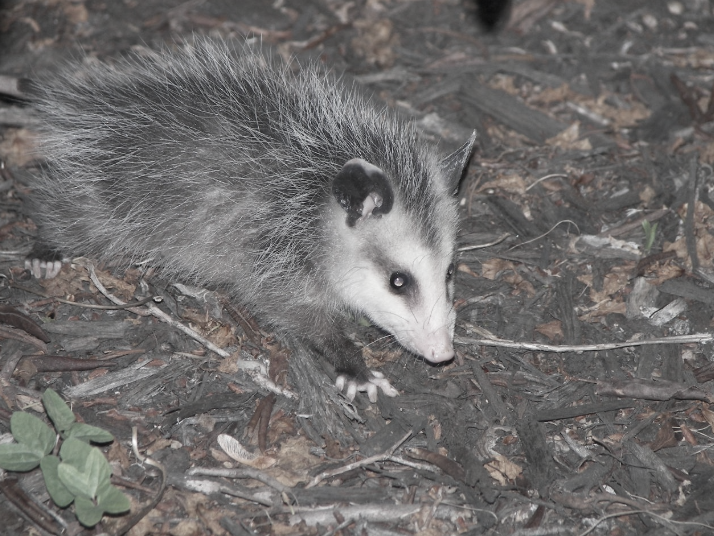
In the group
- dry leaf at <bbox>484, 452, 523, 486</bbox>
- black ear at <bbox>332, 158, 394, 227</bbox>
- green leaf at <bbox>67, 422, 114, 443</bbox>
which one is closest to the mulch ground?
dry leaf at <bbox>484, 452, 523, 486</bbox>

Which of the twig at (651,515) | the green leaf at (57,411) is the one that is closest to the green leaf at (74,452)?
the green leaf at (57,411)

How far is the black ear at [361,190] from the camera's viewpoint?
8.09ft

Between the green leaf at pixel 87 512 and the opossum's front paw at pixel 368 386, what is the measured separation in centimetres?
91

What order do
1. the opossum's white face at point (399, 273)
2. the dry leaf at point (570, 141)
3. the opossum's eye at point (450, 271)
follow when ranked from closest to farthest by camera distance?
the opossum's white face at point (399, 273), the opossum's eye at point (450, 271), the dry leaf at point (570, 141)

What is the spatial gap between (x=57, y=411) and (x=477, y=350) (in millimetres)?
1483

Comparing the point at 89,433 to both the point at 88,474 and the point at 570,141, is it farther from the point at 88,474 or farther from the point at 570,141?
the point at 570,141

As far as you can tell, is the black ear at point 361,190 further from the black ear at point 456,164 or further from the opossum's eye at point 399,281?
the black ear at point 456,164

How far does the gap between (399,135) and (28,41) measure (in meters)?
2.32

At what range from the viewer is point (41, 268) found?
3.02m

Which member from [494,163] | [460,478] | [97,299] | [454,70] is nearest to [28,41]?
[97,299]

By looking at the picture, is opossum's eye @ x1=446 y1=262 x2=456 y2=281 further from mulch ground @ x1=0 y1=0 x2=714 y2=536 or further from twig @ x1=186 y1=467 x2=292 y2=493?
twig @ x1=186 y1=467 x2=292 y2=493

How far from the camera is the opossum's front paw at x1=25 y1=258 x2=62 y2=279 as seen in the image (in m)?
3.02

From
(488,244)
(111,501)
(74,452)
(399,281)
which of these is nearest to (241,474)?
(111,501)

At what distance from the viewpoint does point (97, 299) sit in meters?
2.93
